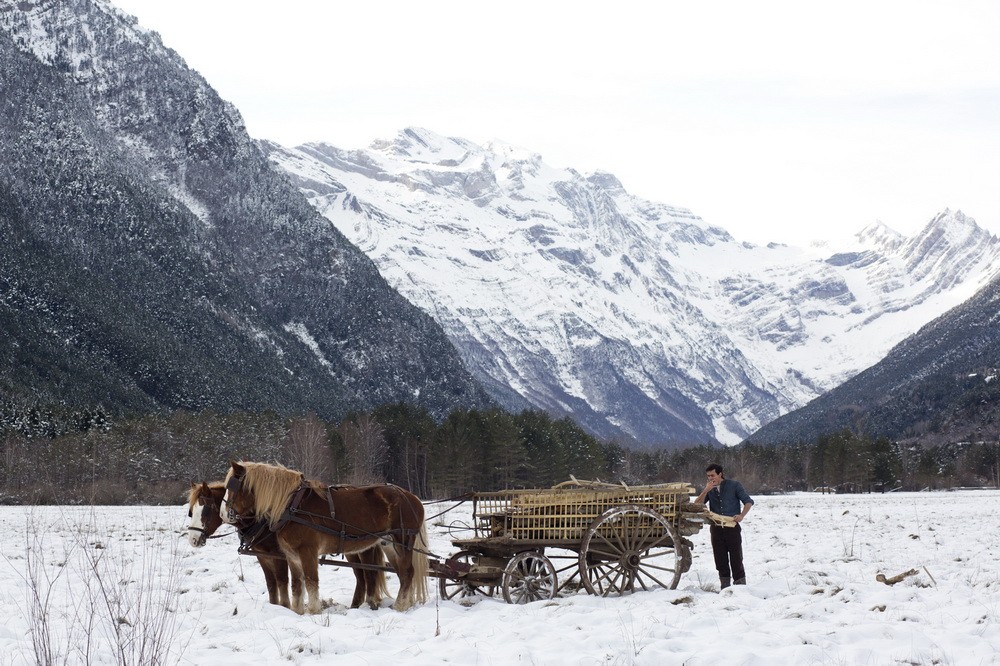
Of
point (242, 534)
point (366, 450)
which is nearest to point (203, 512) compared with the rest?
point (242, 534)

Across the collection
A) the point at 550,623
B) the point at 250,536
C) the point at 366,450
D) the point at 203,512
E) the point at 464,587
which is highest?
the point at 366,450

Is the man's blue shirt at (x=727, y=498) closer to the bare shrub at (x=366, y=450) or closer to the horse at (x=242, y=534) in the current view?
the horse at (x=242, y=534)

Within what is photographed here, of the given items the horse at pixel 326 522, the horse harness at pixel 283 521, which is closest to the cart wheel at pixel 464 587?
the horse at pixel 326 522

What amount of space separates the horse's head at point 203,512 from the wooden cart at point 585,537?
3798 mm

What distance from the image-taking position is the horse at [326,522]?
16.7 metres

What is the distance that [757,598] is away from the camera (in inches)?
623

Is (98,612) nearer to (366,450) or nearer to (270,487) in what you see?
(270,487)

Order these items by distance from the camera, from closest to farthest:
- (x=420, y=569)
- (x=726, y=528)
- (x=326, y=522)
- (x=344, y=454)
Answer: (x=326, y=522)
(x=420, y=569)
(x=726, y=528)
(x=344, y=454)

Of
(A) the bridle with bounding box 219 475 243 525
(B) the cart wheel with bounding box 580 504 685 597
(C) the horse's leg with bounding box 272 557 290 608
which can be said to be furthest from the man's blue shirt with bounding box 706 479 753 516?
(A) the bridle with bounding box 219 475 243 525

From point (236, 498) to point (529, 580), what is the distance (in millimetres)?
5056

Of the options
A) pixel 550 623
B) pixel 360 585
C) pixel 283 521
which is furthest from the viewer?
pixel 360 585

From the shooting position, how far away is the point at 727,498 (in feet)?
59.9

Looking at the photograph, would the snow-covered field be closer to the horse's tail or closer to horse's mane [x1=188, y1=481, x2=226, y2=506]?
the horse's tail

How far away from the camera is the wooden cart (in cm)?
1777
